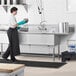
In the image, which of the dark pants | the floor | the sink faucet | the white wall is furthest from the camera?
the white wall

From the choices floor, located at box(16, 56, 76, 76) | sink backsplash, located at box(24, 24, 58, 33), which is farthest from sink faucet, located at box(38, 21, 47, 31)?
floor, located at box(16, 56, 76, 76)

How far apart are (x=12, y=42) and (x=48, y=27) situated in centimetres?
129

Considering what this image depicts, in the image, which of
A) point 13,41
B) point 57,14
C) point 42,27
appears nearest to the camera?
point 13,41

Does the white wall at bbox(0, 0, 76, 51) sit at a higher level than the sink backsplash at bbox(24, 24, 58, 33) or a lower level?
higher

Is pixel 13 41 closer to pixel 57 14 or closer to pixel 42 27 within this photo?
pixel 42 27

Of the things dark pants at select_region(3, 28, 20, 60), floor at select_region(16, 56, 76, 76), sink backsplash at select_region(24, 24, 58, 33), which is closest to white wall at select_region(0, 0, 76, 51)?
sink backsplash at select_region(24, 24, 58, 33)

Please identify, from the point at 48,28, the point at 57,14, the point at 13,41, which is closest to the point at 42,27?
the point at 48,28

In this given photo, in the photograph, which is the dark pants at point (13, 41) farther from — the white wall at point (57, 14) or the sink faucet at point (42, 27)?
the white wall at point (57, 14)

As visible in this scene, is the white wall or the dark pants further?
the white wall

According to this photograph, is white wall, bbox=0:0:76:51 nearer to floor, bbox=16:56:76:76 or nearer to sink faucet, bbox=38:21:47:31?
sink faucet, bbox=38:21:47:31

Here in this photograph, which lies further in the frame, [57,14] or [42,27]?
[57,14]

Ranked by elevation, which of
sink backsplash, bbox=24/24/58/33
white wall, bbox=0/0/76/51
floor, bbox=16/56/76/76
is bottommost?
floor, bbox=16/56/76/76

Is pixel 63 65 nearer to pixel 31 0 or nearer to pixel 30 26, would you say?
pixel 30 26

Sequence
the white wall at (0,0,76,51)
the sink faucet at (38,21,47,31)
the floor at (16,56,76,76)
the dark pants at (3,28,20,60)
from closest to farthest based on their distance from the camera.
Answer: the floor at (16,56,76,76), the dark pants at (3,28,20,60), the sink faucet at (38,21,47,31), the white wall at (0,0,76,51)
